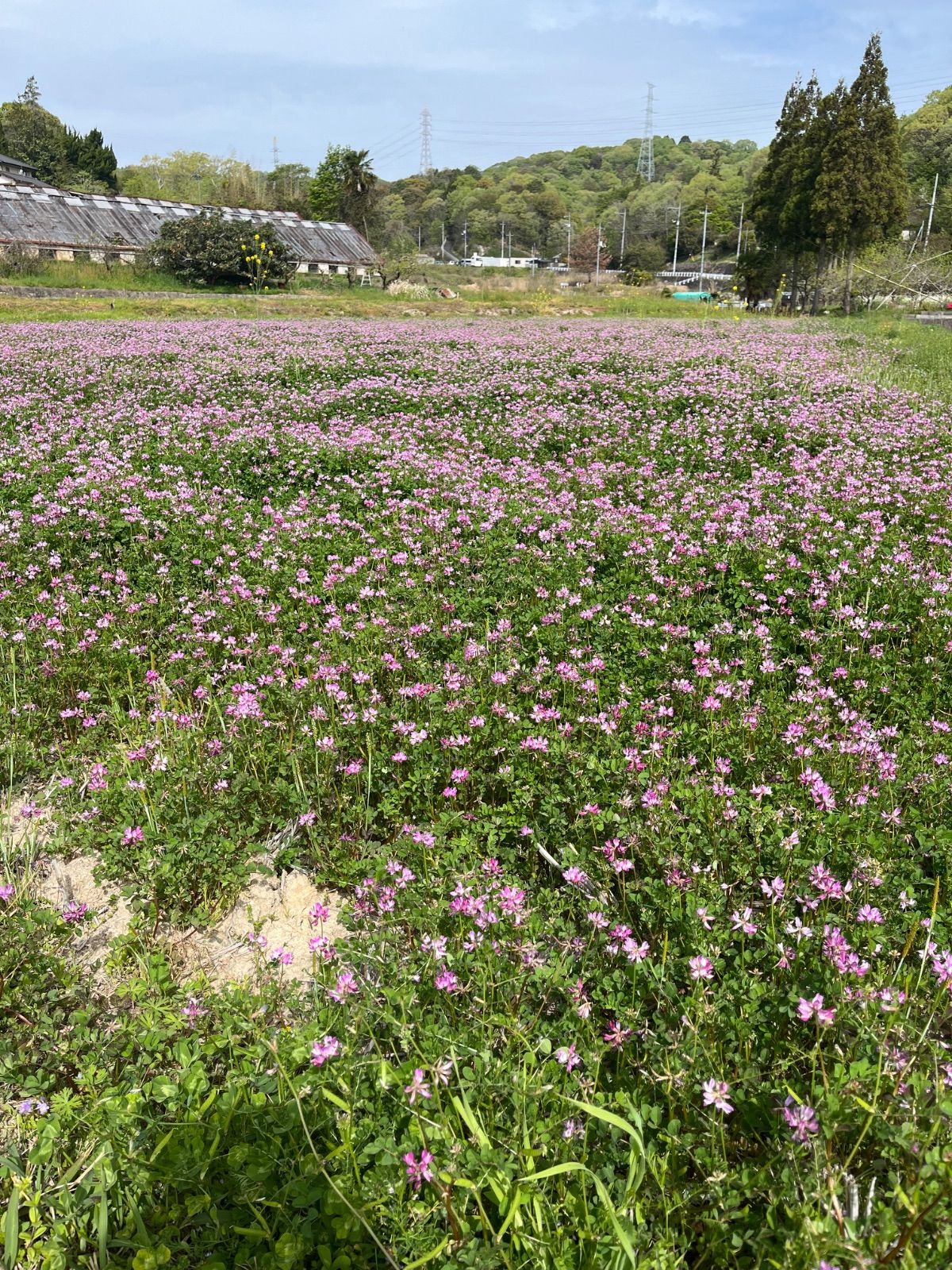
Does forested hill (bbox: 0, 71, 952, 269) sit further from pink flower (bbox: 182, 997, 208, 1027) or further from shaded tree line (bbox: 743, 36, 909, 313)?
pink flower (bbox: 182, 997, 208, 1027)

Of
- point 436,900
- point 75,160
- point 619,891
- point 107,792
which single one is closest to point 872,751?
point 619,891

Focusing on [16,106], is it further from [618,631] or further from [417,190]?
[618,631]

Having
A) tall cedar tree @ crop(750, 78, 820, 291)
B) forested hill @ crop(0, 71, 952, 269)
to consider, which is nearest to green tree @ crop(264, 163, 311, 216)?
forested hill @ crop(0, 71, 952, 269)

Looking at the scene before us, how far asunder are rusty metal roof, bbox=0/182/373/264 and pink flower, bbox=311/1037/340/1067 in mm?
56312

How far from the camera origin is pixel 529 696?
13.8 ft

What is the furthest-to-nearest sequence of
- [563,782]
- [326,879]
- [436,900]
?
1. [563,782]
2. [326,879]
3. [436,900]

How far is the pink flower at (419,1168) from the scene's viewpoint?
1714 mm

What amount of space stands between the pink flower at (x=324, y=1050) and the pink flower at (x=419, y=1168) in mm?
348

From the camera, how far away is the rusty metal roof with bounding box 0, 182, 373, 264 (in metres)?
48.9

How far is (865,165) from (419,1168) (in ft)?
167

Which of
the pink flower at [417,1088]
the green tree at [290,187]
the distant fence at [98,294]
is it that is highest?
the green tree at [290,187]

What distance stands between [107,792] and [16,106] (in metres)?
136

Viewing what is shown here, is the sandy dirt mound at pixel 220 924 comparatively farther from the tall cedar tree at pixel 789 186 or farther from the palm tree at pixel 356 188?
the palm tree at pixel 356 188

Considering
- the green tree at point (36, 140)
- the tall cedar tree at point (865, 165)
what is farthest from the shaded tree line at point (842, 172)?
the green tree at point (36, 140)
